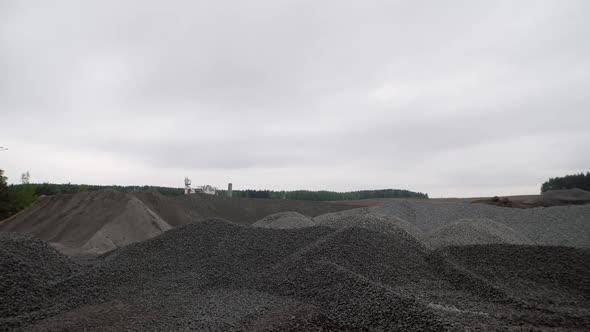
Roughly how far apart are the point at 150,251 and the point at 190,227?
125 centimetres

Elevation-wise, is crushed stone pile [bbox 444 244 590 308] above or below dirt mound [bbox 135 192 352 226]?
below

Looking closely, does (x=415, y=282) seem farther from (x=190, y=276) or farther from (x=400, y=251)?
(x=190, y=276)

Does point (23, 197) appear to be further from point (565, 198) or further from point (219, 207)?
point (565, 198)

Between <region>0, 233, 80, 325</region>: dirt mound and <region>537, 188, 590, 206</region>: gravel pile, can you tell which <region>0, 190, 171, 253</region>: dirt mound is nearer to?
<region>0, 233, 80, 325</region>: dirt mound

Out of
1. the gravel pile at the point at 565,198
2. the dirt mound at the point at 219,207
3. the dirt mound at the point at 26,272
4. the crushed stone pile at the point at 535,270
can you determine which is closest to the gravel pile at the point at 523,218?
the crushed stone pile at the point at 535,270

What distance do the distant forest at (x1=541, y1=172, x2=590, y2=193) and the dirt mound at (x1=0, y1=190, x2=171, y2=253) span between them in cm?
2541

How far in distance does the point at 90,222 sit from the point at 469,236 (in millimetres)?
15066

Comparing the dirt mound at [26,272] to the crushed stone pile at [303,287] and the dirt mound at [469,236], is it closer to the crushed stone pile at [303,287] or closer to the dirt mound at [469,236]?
the crushed stone pile at [303,287]

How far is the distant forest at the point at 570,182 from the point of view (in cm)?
2488

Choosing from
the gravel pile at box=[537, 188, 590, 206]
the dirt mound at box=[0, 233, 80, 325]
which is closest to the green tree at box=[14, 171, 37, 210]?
the dirt mound at box=[0, 233, 80, 325]

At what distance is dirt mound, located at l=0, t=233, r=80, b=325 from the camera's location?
5602mm

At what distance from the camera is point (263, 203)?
915 inches

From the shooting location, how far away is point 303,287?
5859 mm

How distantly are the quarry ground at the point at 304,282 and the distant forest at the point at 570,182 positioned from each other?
17.4 meters
